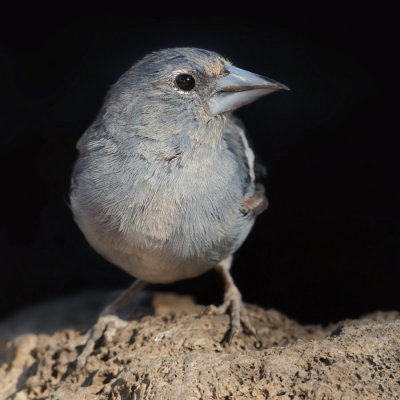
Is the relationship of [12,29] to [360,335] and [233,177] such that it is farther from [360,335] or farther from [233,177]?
[360,335]

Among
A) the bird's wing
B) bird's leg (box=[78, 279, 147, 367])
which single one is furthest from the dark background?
bird's leg (box=[78, 279, 147, 367])

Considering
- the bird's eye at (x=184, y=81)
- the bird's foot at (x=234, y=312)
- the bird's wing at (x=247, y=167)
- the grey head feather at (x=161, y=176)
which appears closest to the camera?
the grey head feather at (x=161, y=176)

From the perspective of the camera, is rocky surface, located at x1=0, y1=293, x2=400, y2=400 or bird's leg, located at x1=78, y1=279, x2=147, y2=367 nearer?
rocky surface, located at x1=0, y1=293, x2=400, y2=400

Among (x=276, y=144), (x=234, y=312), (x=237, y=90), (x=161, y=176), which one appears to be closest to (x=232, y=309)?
(x=234, y=312)

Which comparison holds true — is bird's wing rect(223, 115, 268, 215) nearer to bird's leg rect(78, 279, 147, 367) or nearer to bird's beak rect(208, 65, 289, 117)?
bird's beak rect(208, 65, 289, 117)

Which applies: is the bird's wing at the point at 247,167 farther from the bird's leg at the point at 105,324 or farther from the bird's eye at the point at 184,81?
the bird's leg at the point at 105,324

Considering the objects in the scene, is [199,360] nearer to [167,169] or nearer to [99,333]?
[167,169]

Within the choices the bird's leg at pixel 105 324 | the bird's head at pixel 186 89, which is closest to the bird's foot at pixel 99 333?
the bird's leg at pixel 105 324

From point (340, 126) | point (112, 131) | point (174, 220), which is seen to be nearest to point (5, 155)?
point (112, 131)
